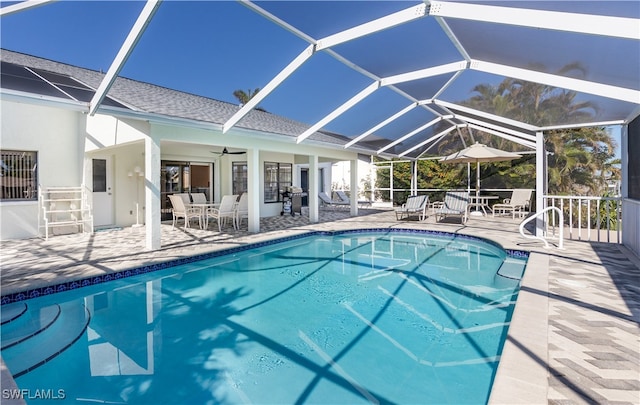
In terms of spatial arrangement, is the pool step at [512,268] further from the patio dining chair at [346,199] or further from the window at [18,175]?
the window at [18,175]

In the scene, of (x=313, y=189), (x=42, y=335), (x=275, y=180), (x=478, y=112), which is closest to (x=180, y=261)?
(x=42, y=335)

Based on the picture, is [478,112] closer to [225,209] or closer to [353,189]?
[353,189]

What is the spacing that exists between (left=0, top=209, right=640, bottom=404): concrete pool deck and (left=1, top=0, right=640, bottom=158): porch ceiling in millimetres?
3114

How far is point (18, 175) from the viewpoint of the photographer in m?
9.84

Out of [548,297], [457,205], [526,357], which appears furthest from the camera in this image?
[457,205]

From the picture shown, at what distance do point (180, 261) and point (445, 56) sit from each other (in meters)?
7.41

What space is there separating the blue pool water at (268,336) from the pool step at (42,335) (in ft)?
0.06

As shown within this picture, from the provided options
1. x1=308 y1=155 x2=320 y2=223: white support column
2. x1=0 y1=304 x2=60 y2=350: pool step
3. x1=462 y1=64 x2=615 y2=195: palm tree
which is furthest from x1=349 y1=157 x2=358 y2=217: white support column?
x1=0 y1=304 x2=60 y2=350: pool step

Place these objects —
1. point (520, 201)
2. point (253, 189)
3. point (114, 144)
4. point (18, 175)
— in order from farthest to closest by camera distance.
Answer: point (520, 201) < point (253, 189) < point (18, 175) < point (114, 144)

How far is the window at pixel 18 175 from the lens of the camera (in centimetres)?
957

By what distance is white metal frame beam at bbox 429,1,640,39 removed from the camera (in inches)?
162

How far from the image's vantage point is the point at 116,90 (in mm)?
8898

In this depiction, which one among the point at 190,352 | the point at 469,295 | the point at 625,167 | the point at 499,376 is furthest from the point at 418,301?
the point at 625,167

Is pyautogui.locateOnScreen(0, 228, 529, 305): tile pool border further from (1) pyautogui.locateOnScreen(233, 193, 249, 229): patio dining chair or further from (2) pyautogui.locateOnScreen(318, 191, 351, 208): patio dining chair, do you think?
(2) pyautogui.locateOnScreen(318, 191, 351, 208): patio dining chair
